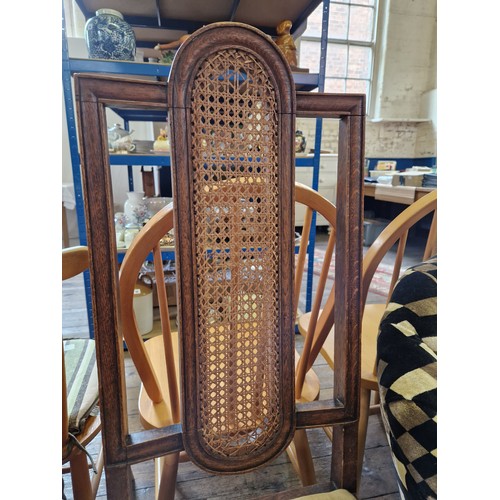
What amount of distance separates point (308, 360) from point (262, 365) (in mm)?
333

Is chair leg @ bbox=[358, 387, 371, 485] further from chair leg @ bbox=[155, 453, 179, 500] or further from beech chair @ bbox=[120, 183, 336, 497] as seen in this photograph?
chair leg @ bbox=[155, 453, 179, 500]

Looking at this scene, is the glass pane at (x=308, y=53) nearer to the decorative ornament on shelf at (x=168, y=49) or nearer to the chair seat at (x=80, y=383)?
the decorative ornament on shelf at (x=168, y=49)

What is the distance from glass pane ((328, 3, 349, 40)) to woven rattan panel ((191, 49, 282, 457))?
4826 mm

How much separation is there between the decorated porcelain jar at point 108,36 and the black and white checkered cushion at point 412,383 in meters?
1.57

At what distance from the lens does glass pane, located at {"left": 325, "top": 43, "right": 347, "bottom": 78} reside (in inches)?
180

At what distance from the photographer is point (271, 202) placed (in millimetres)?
518

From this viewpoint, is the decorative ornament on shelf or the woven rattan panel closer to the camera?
the woven rattan panel

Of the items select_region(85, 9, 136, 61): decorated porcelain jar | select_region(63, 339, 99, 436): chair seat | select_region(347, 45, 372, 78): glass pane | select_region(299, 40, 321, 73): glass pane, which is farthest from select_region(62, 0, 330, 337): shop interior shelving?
select_region(347, 45, 372, 78): glass pane

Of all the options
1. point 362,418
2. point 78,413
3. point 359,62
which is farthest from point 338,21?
point 78,413

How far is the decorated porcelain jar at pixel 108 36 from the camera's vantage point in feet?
4.89

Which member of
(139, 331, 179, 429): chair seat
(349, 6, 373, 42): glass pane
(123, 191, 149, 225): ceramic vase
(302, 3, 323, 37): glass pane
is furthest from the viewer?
(349, 6, 373, 42): glass pane

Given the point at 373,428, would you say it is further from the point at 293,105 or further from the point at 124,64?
the point at 124,64

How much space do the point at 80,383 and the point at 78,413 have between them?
0.11 metres

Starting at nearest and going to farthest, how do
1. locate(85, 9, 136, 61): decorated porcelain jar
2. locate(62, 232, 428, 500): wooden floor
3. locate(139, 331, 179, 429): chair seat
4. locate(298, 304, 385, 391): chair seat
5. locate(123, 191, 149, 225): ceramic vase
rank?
locate(139, 331, 179, 429): chair seat < locate(298, 304, 385, 391): chair seat < locate(62, 232, 428, 500): wooden floor < locate(85, 9, 136, 61): decorated porcelain jar < locate(123, 191, 149, 225): ceramic vase
